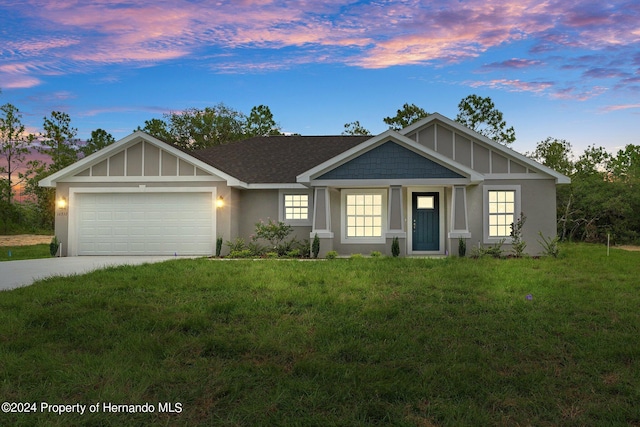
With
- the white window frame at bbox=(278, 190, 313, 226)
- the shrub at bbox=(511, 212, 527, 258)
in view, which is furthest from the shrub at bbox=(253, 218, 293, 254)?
the shrub at bbox=(511, 212, 527, 258)

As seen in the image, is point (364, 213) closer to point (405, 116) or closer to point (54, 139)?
point (405, 116)

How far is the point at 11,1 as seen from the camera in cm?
1206

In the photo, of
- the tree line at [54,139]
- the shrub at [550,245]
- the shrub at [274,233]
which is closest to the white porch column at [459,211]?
the shrub at [550,245]

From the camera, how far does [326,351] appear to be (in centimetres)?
552

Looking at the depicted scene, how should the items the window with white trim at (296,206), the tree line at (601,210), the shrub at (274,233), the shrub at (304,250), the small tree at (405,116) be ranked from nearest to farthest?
1. the shrub at (304,250)
2. the shrub at (274,233)
3. the window with white trim at (296,206)
4. the tree line at (601,210)
5. the small tree at (405,116)

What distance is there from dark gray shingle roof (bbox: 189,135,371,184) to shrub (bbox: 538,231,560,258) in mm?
8910

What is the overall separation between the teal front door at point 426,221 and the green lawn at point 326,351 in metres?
7.75

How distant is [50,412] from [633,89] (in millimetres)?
21971

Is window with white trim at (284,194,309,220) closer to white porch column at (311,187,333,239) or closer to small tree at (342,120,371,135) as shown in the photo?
white porch column at (311,187,333,239)

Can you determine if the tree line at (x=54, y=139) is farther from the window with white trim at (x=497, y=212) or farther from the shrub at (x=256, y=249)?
the window with white trim at (x=497, y=212)

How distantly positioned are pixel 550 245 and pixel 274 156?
11444 mm

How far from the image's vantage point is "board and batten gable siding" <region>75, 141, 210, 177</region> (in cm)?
1759

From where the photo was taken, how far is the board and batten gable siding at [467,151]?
56.5 feet

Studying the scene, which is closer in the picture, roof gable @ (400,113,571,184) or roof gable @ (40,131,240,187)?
roof gable @ (400,113,571,184)
